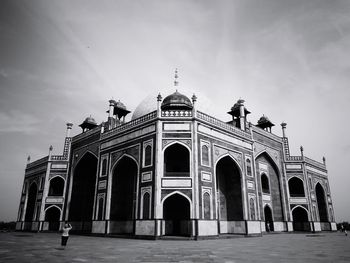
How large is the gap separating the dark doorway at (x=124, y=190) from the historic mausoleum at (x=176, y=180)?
0.08 m

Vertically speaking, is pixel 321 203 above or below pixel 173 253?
above

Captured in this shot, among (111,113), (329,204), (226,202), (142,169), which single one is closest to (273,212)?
(226,202)

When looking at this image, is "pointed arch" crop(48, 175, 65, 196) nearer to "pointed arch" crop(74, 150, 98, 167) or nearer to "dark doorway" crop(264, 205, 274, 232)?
"pointed arch" crop(74, 150, 98, 167)

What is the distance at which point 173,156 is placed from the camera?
20547mm

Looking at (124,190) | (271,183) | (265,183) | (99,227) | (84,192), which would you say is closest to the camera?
(99,227)

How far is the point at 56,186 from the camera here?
Answer: 3030 cm

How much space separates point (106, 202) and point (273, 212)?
52.4 feet

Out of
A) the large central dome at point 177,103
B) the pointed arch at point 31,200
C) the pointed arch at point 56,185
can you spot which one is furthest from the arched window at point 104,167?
the pointed arch at point 31,200

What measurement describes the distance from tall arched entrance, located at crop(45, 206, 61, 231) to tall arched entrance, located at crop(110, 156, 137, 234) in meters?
10.5

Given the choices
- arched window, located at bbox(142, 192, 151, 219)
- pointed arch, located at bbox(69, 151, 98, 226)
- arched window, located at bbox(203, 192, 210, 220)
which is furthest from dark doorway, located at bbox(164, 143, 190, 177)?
pointed arch, located at bbox(69, 151, 98, 226)

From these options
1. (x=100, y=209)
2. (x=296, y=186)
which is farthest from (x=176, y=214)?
(x=296, y=186)

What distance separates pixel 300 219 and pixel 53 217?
26.3m

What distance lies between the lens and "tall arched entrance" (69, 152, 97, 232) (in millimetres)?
26672

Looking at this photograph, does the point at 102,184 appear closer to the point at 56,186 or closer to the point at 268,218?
the point at 56,186
